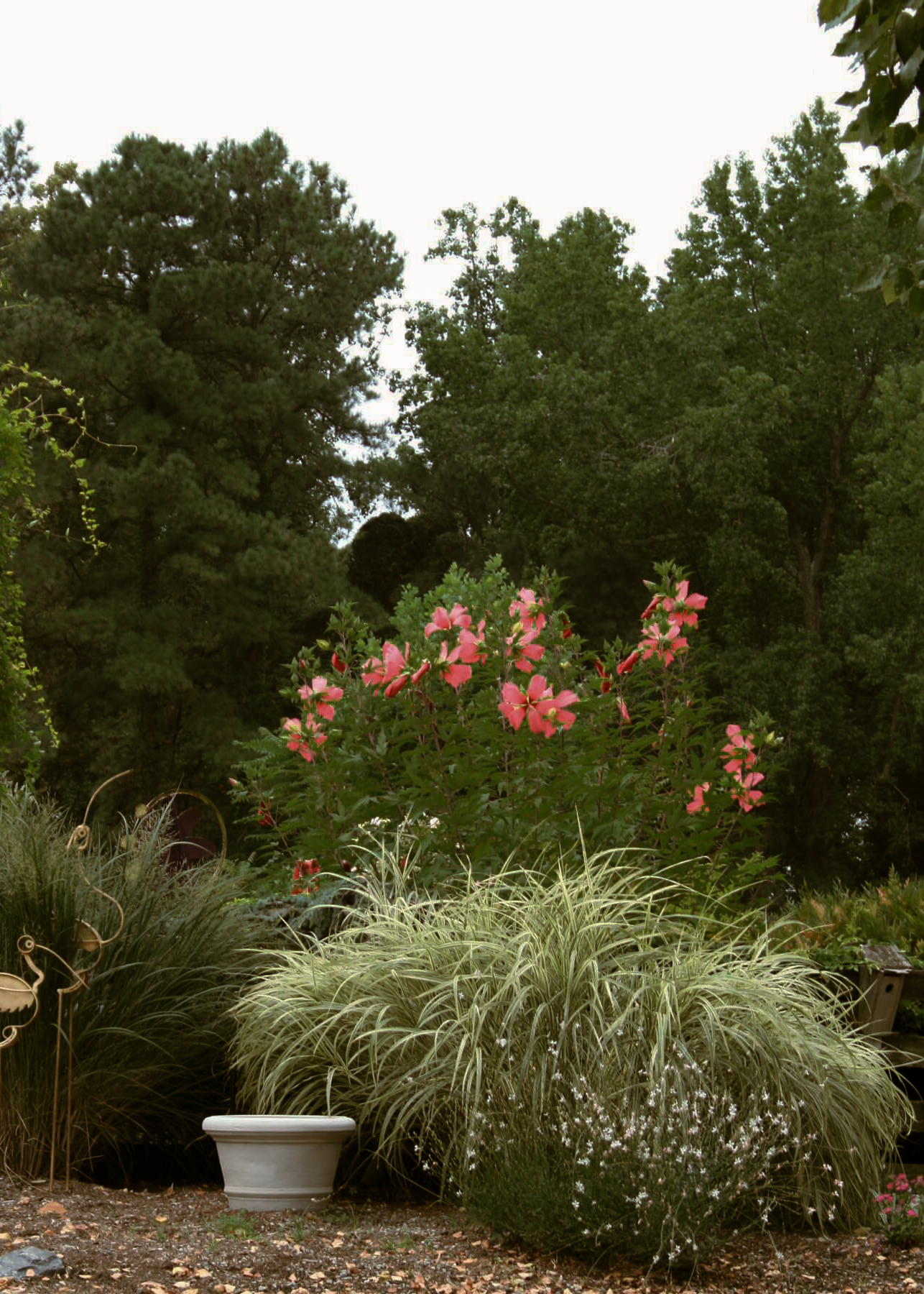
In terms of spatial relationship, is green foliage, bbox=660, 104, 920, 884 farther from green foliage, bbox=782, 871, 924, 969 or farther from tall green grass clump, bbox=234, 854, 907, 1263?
tall green grass clump, bbox=234, 854, 907, 1263

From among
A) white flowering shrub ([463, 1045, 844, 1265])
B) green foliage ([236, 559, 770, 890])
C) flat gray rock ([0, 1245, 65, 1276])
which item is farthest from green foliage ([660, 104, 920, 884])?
flat gray rock ([0, 1245, 65, 1276])

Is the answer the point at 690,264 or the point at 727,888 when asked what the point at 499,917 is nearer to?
the point at 727,888

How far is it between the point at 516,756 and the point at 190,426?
15.4m

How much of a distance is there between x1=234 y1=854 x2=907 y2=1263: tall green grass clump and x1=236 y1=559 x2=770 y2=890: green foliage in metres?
0.38

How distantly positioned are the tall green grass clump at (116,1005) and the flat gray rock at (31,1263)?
110 cm

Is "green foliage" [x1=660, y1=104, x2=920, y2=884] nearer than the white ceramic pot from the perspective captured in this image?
No

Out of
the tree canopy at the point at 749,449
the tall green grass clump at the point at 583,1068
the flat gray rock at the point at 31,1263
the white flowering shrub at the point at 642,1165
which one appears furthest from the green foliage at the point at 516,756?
the tree canopy at the point at 749,449

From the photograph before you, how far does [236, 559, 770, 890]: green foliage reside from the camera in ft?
14.7

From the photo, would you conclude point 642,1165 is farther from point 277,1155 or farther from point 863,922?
point 863,922

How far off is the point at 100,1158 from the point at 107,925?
2.29ft

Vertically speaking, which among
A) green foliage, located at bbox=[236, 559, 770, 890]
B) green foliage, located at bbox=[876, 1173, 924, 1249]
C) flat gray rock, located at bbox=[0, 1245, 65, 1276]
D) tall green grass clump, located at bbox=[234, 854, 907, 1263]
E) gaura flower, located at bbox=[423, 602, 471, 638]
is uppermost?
gaura flower, located at bbox=[423, 602, 471, 638]

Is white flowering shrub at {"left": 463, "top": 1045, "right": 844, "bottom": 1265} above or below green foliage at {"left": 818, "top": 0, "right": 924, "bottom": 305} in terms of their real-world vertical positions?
below

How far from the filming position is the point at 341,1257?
299cm

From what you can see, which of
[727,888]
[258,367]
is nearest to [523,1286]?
[727,888]
